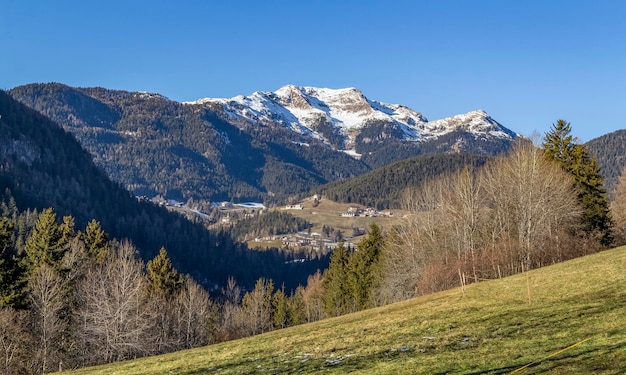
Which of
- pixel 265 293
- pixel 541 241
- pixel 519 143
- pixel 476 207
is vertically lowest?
pixel 265 293

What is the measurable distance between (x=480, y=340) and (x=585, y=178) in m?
56.4

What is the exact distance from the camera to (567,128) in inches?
2985

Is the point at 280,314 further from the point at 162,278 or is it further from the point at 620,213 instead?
the point at 620,213

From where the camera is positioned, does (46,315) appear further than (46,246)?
No

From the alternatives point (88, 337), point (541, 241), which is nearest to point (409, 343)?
point (88, 337)

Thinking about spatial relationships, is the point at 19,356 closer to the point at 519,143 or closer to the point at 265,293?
the point at 519,143

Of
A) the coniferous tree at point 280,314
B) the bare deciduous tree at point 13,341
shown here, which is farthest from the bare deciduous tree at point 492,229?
the bare deciduous tree at point 13,341

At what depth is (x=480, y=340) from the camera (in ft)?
82.2

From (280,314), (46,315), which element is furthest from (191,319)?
(46,315)

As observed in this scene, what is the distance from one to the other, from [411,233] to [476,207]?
12.3 m

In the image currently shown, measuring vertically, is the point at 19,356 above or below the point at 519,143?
below

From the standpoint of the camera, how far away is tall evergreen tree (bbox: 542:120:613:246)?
232 ft

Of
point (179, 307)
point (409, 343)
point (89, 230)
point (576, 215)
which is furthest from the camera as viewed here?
point (179, 307)

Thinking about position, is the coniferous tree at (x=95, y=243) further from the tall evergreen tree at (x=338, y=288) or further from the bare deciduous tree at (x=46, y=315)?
the tall evergreen tree at (x=338, y=288)
